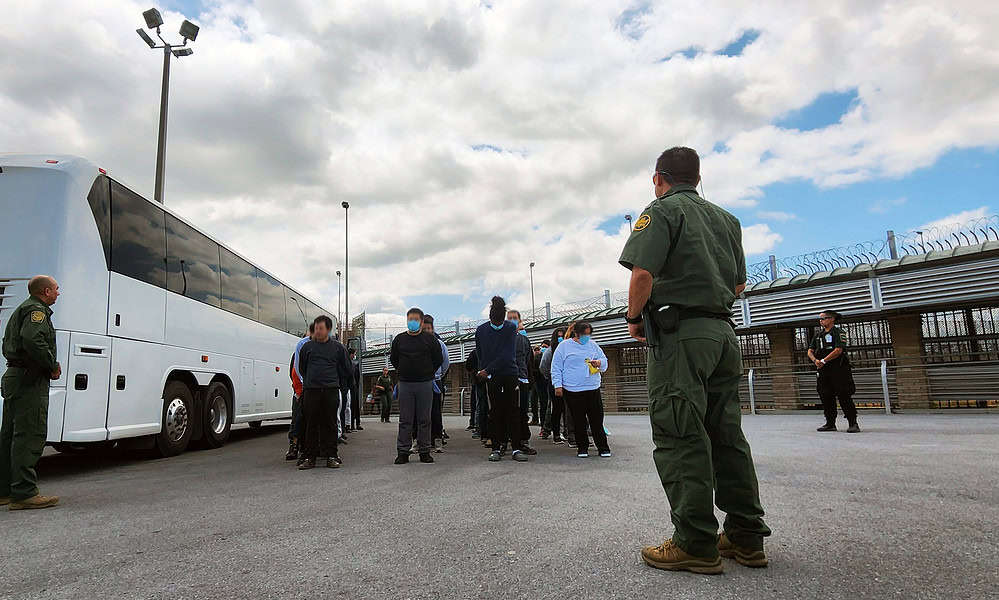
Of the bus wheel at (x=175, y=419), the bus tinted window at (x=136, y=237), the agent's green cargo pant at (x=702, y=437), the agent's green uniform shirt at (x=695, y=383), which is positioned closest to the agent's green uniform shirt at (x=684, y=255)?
the agent's green uniform shirt at (x=695, y=383)

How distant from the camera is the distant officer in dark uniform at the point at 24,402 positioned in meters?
4.50

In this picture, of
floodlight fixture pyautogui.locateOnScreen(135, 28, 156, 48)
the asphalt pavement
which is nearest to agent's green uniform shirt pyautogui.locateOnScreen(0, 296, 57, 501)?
the asphalt pavement

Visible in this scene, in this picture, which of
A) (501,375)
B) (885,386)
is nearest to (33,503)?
(501,375)

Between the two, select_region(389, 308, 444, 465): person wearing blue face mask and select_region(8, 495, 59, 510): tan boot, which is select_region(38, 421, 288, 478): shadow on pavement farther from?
select_region(389, 308, 444, 465): person wearing blue face mask

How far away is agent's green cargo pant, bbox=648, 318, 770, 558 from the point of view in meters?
2.53

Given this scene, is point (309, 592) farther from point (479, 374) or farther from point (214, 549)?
point (479, 374)

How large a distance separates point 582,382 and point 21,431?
212 inches

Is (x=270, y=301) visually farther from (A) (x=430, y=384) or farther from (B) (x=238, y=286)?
(A) (x=430, y=384)

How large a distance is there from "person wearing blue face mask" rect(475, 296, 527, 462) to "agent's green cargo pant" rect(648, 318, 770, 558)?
14.0ft

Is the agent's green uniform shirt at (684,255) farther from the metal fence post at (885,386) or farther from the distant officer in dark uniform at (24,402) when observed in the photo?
the metal fence post at (885,386)

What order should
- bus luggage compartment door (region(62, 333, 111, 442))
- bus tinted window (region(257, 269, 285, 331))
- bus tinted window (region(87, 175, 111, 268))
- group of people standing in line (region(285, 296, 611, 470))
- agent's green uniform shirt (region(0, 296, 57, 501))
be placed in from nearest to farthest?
agent's green uniform shirt (region(0, 296, 57, 501)) → bus luggage compartment door (region(62, 333, 111, 442)) → bus tinted window (region(87, 175, 111, 268)) → group of people standing in line (region(285, 296, 611, 470)) → bus tinted window (region(257, 269, 285, 331))

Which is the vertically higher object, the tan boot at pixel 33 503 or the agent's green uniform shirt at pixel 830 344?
the agent's green uniform shirt at pixel 830 344

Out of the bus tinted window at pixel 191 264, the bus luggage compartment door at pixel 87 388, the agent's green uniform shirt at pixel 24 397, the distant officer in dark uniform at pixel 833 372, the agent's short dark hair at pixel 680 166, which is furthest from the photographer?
the distant officer in dark uniform at pixel 833 372

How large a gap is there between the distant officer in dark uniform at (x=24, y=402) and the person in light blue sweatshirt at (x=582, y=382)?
202 inches
